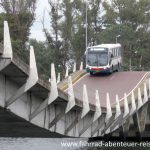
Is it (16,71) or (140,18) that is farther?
(140,18)

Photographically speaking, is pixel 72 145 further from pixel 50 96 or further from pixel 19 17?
pixel 19 17

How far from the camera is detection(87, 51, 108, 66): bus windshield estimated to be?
56.5m

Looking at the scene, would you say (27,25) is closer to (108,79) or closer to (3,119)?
(108,79)

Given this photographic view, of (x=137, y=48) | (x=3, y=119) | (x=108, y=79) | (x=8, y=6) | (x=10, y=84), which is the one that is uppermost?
(x=10, y=84)

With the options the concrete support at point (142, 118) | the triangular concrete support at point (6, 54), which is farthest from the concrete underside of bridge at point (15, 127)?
the concrete support at point (142, 118)

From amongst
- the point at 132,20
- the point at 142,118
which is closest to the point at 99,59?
the point at 142,118

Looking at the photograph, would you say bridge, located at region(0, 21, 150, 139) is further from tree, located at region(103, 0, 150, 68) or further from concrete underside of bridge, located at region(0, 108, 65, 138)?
tree, located at region(103, 0, 150, 68)

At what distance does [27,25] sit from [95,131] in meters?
54.1

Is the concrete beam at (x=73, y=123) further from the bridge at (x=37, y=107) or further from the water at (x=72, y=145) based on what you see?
the water at (x=72, y=145)

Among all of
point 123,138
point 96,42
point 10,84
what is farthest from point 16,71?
point 96,42

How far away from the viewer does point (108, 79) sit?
57.1 meters

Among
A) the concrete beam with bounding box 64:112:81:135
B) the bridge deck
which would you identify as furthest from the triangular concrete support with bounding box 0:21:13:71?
the bridge deck

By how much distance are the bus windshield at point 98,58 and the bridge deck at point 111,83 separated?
5.56 feet

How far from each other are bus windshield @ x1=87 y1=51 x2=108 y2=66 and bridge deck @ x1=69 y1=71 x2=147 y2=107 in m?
1.69
